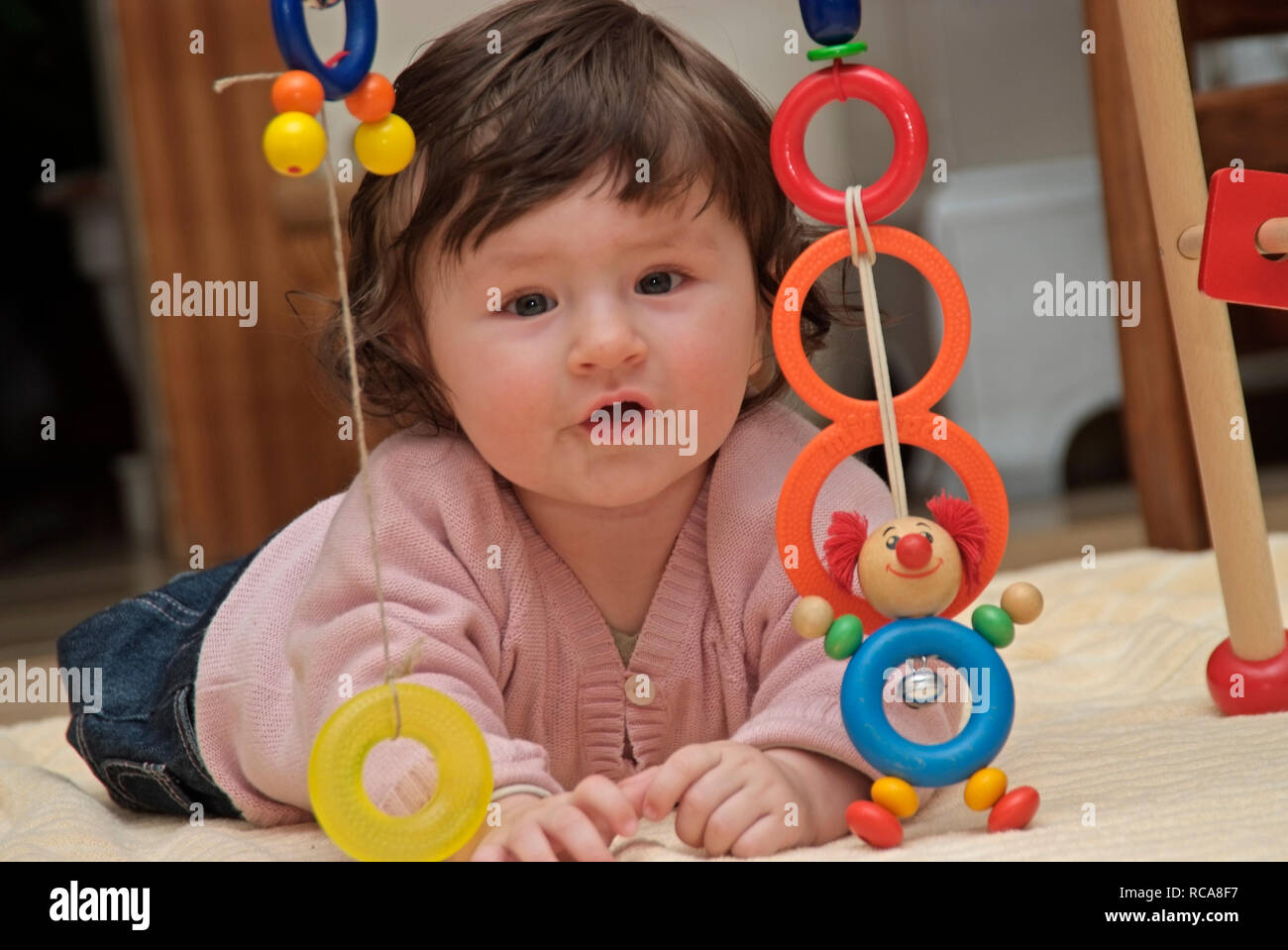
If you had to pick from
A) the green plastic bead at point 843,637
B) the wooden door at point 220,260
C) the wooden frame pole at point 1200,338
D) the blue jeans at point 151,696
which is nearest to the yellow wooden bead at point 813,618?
the green plastic bead at point 843,637

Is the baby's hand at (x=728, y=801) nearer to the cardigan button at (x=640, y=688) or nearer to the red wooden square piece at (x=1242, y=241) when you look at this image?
the cardigan button at (x=640, y=688)

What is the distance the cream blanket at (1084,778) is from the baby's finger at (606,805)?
0.03 metres

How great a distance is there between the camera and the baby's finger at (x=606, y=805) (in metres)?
0.63

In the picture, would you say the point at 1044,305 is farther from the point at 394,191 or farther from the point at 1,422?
the point at 1,422

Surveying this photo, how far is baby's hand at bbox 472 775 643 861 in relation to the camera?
614 millimetres

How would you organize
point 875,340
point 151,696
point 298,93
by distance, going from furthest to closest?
point 151,696 < point 875,340 < point 298,93

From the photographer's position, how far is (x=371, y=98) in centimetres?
61

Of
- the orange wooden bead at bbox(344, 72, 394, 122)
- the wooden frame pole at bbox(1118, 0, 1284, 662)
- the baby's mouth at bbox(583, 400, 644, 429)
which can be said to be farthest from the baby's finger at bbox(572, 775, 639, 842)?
the wooden frame pole at bbox(1118, 0, 1284, 662)

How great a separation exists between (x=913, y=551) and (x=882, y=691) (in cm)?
7

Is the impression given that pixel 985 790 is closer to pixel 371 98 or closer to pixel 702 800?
pixel 702 800

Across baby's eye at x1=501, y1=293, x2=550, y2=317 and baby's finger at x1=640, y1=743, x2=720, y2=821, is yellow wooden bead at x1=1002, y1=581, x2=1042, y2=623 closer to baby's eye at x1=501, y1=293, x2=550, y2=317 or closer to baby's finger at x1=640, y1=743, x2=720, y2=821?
baby's finger at x1=640, y1=743, x2=720, y2=821

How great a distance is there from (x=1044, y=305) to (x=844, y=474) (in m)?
1.74

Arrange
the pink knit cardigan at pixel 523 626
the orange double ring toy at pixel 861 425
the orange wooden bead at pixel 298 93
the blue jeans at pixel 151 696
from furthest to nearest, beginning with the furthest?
1. the blue jeans at pixel 151 696
2. the pink knit cardigan at pixel 523 626
3. the orange double ring toy at pixel 861 425
4. the orange wooden bead at pixel 298 93

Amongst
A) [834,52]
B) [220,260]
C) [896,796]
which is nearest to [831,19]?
[834,52]
